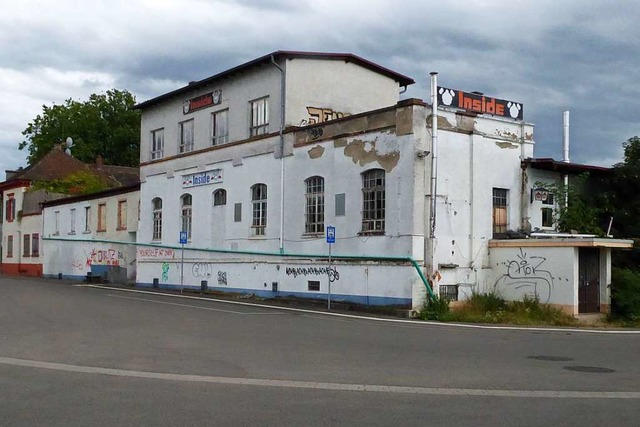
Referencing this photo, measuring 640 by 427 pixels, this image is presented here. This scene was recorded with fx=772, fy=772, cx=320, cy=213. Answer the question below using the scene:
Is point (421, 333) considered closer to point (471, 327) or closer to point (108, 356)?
point (471, 327)

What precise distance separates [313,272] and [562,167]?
31.5ft

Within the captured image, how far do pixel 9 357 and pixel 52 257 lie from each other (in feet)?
128

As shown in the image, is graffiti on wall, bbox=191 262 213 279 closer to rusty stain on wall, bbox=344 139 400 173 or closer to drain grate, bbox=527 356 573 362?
rusty stain on wall, bbox=344 139 400 173

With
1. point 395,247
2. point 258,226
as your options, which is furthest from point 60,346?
point 258,226

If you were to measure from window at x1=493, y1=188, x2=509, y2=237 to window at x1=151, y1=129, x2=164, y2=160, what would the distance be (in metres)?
17.6

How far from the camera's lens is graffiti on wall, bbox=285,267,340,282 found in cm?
2605

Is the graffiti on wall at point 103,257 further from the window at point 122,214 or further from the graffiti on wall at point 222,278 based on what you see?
the graffiti on wall at point 222,278

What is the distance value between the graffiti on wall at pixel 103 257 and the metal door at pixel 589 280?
25.6 metres

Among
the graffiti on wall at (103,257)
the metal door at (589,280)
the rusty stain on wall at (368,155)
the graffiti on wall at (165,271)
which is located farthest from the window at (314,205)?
the graffiti on wall at (103,257)

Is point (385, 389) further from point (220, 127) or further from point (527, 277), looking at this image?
point (220, 127)

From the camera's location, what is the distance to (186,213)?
35281mm

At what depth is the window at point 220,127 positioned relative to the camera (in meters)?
32.9

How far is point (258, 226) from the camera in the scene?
30.5 m

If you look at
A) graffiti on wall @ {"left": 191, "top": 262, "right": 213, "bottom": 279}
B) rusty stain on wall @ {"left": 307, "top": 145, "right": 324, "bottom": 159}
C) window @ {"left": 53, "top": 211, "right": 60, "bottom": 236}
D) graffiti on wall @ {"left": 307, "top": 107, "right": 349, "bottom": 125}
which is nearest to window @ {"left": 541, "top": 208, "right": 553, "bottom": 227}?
rusty stain on wall @ {"left": 307, "top": 145, "right": 324, "bottom": 159}
